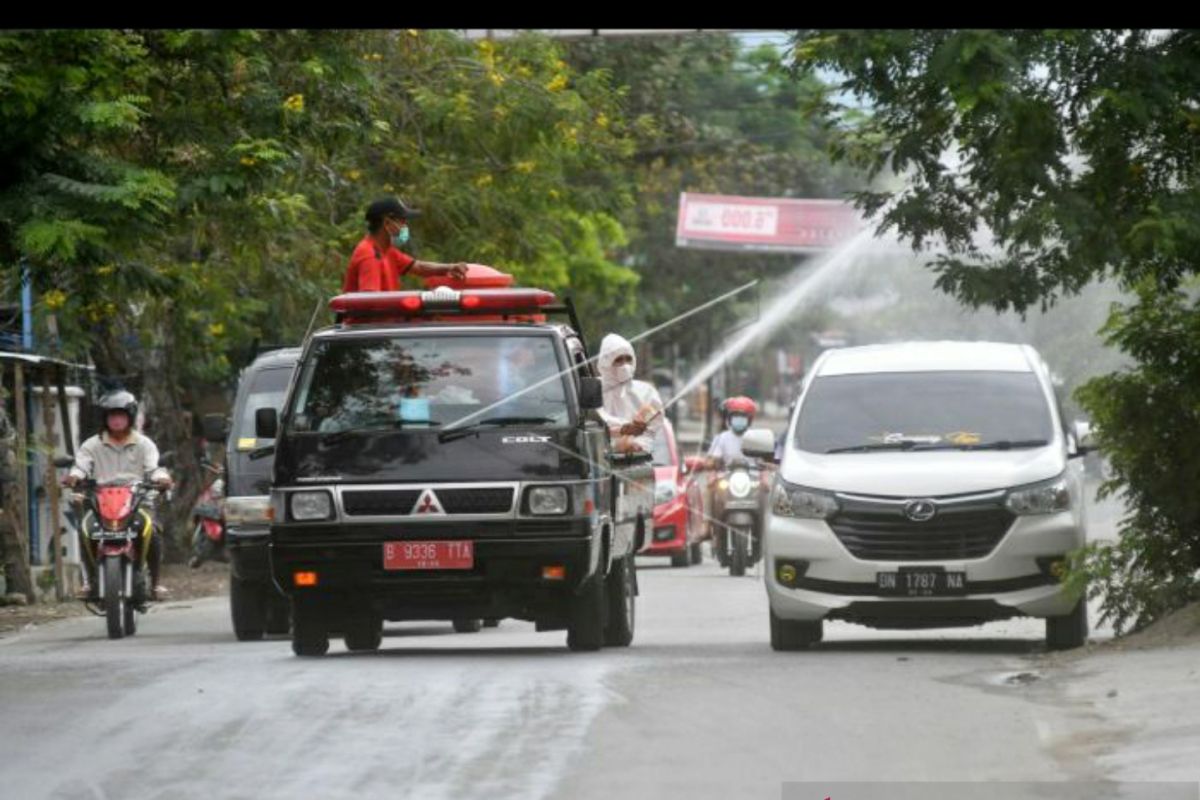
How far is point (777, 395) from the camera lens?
398ft

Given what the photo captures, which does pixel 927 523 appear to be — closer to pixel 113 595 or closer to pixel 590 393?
pixel 590 393

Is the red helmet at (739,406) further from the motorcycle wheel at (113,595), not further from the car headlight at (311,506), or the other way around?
the car headlight at (311,506)

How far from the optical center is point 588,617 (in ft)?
55.9

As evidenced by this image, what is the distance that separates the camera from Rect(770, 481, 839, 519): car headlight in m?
16.9

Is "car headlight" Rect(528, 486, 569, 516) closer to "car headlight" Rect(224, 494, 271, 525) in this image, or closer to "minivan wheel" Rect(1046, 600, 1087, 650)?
"minivan wheel" Rect(1046, 600, 1087, 650)

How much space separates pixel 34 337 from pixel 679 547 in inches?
317

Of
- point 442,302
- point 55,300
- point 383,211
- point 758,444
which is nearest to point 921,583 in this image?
point 758,444

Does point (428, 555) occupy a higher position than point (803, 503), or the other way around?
point (803, 503)

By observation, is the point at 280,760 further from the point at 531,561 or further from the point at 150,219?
the point at 150,219

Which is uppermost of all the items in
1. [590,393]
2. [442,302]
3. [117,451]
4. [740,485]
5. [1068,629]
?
[442,302]

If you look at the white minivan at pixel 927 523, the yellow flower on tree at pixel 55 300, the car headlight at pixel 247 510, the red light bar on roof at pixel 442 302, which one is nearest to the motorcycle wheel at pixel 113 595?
the car headlight at pixel 247 510

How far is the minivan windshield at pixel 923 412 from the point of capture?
17609 millimetres

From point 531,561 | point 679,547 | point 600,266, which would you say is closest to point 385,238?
point 531,561

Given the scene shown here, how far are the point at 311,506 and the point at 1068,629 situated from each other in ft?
15.5
